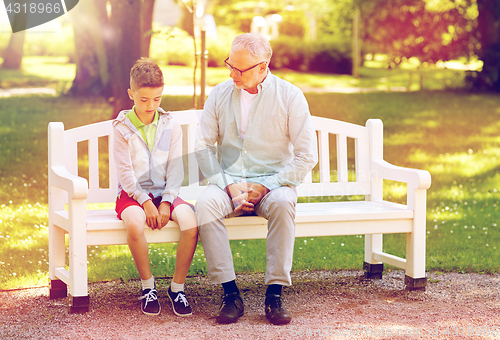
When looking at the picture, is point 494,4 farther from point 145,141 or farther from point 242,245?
point 145,141

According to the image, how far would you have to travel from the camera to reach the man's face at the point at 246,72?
3500 mm

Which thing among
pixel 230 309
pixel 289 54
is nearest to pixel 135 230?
pixel 230 309

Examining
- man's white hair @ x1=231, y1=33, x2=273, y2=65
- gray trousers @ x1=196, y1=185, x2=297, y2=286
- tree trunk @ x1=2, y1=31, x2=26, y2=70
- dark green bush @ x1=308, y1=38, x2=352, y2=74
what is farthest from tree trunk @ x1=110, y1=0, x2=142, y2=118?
tree trunk @ x1=2, y1=31, x2=26, y2=70

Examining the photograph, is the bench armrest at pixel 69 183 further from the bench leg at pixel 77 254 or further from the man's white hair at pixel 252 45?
the man's white hair at pixel 252 45

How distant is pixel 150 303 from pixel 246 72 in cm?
144

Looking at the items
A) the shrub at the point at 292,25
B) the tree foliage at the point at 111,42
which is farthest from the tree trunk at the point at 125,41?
the shrub at the point at 292,25

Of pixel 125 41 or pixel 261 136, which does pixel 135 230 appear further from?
pixel 125 41

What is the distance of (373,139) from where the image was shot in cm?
432

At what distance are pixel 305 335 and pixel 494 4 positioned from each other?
14160 mm

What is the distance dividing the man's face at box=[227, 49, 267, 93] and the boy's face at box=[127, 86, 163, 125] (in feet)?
1.46

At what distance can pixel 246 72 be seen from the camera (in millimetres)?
3527

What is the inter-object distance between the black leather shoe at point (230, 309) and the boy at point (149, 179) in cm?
25

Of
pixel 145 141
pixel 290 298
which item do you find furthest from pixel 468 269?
pixel 145 141

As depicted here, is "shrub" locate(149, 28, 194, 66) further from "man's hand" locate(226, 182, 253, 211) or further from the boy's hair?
"man's hand" locate(226, 182, 253, 211)
